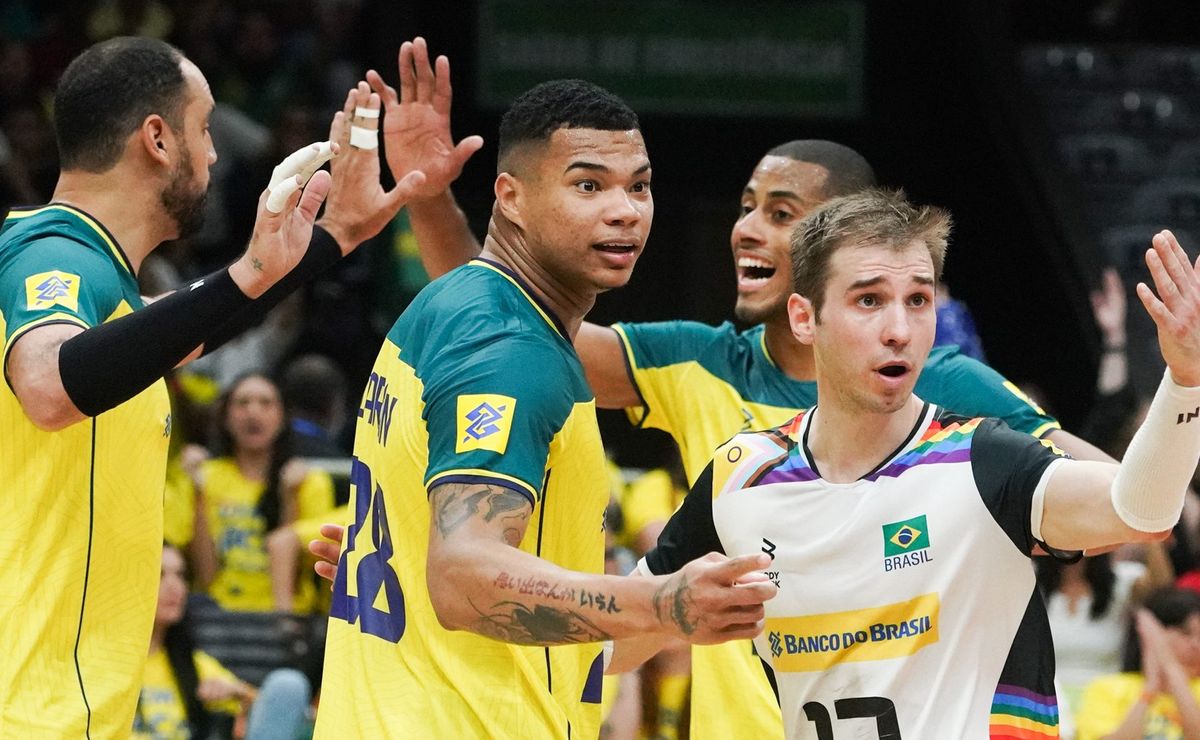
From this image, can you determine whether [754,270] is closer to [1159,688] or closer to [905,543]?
[905,543]

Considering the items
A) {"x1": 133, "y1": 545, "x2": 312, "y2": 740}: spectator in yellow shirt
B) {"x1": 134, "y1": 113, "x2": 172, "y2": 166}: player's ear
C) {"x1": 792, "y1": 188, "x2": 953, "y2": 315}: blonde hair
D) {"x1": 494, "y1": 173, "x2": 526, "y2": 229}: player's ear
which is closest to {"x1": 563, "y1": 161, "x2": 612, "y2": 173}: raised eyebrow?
{"x1": 494, "y1": 173, "x2": 526, "y2": 229}: player's ear

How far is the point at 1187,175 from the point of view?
1491cm

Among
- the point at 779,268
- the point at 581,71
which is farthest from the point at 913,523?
the point at 581,71

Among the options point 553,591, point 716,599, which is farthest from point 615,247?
point 716,599

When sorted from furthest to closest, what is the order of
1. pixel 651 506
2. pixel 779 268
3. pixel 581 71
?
pixel 581 71, pixel 651 506, pixel 779 268

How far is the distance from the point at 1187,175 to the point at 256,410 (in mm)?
8841

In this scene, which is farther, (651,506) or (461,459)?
(651,506)

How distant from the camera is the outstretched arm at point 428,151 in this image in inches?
210

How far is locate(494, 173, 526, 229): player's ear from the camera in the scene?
397 centimetres

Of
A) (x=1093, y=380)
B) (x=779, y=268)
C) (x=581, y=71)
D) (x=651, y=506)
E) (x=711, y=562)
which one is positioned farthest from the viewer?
(x=581, y=71)

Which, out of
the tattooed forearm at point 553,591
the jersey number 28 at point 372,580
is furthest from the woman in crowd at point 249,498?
the tattooed forearm at point 553,591

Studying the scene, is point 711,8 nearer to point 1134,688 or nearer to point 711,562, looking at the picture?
point 1134,688

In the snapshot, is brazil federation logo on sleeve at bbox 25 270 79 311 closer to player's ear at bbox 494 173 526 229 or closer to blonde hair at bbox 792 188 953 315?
player's ear at bbox 494 173 526 229

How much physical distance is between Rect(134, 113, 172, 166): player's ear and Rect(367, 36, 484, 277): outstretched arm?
0.76m
